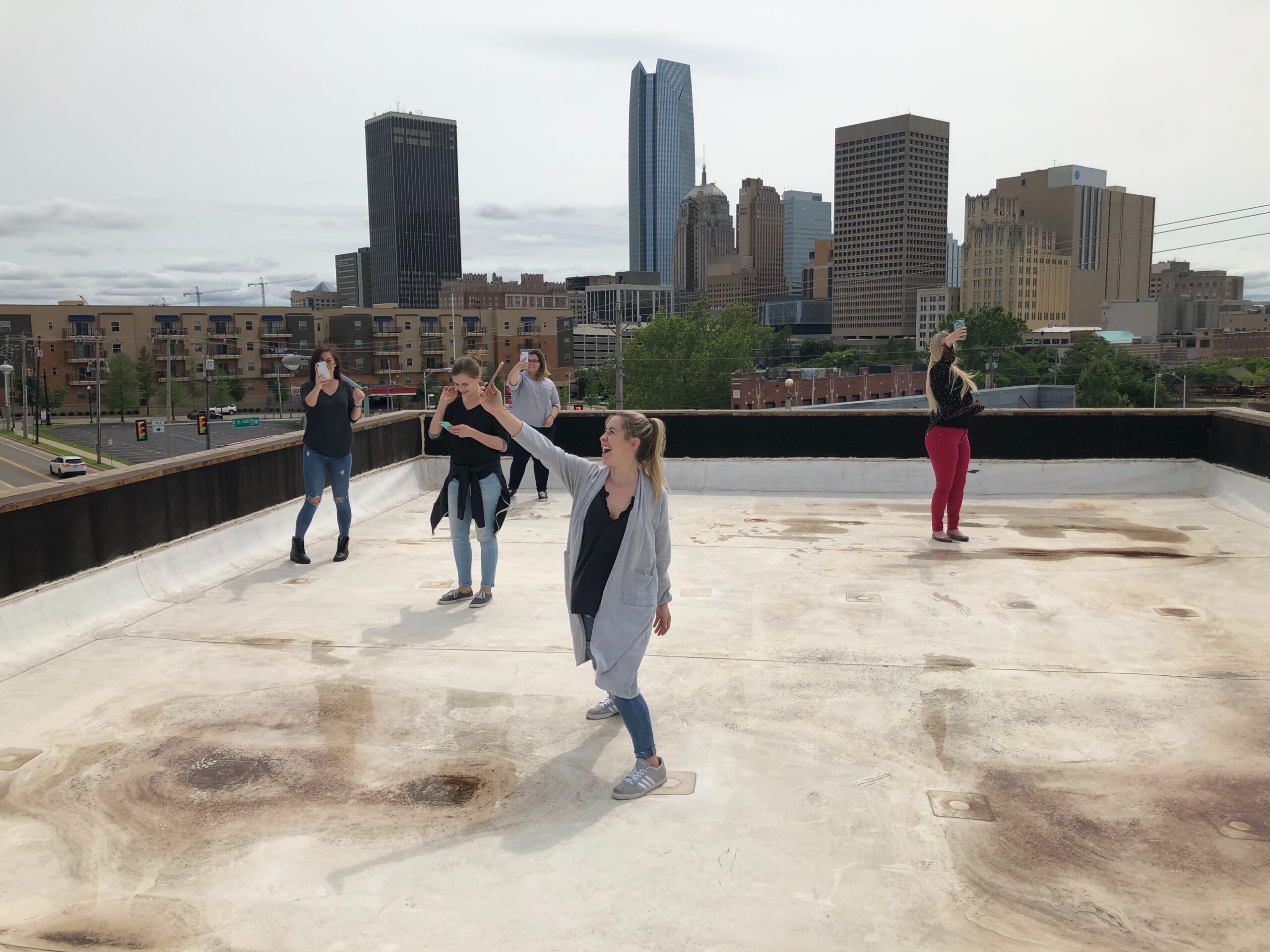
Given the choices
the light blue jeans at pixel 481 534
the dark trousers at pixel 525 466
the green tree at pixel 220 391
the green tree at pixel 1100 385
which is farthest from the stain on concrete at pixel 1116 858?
the green tree at pixel 1100 385

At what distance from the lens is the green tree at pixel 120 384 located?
354ft

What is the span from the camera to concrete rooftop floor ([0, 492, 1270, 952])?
10.7 ft

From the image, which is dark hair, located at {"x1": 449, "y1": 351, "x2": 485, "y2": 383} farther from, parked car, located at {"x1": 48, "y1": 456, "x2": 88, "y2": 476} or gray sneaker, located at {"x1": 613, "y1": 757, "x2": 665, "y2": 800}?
parked car, located at {"x1": 48, "y1": 456, "x2": 88, "y2": 476}

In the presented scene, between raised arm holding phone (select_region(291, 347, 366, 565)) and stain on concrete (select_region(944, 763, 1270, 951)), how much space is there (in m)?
5.92

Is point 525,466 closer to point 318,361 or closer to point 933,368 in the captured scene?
point 318,361

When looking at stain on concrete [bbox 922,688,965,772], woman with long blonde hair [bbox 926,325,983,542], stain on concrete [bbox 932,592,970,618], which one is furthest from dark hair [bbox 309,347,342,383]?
stain on concrete [bbox 922,688,965,772]

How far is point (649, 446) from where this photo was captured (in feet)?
13.6

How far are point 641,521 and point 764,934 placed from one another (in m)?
1.66

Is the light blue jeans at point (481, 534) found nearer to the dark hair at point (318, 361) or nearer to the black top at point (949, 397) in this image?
the dark hair at point (318, 361)

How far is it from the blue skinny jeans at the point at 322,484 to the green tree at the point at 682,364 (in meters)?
96.8

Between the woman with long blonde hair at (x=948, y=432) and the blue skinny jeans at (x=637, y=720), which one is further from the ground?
the woman with long blonde hair at (x=948, y=432)

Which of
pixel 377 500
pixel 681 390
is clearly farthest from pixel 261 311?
pixel 377 500

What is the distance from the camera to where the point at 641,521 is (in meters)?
4.14

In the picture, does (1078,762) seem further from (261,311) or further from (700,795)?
(261,311)
